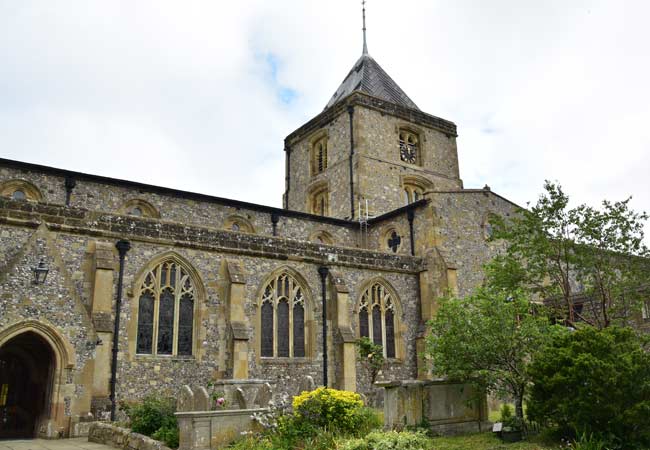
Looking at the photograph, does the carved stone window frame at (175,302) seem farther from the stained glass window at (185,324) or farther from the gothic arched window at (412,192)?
the gothic arched window at (412,192)

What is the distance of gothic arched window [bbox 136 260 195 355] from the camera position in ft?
60.2

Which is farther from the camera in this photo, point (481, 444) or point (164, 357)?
point (164, 357)

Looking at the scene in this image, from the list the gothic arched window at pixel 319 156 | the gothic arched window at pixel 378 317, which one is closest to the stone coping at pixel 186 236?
the gothic arched window at pixel 378 317

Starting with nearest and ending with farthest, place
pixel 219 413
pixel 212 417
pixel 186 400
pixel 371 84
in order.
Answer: pixel 212 417 → pixel 219 413 → pixel 186 400 → pixel 371 84

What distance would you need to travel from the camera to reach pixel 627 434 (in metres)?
11.8

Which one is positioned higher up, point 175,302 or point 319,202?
point 319,202

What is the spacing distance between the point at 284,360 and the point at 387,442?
33.7ft

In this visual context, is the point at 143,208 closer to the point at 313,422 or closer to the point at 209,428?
the point at 209,428

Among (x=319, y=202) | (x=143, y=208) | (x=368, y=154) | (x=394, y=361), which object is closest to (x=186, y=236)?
(x=143, y=208)

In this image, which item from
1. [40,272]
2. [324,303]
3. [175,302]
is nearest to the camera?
[40,272]

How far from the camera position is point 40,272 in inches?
624

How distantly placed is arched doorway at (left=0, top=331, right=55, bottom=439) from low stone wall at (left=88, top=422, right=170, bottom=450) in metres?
2.68

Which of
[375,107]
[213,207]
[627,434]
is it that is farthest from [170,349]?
[375,107]

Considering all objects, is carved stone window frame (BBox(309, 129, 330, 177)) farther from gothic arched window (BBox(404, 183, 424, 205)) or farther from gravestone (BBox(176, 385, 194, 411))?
gravestone (BBox(176, 385, 194, 411))
